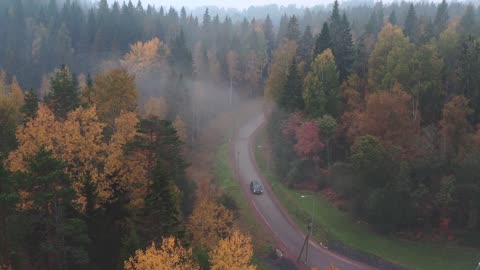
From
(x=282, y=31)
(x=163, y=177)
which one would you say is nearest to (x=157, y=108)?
(x=163, y=177)

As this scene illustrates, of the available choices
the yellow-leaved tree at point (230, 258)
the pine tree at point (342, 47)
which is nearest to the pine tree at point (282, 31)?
the pine tree at point (342, 47)

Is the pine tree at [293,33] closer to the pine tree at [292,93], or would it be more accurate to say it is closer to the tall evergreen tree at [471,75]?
the pine tree at [292,93]

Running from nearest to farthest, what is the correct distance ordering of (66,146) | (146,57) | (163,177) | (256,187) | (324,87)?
(163,177) → (66,146) → (256,187) → (324,87) → (146,57)

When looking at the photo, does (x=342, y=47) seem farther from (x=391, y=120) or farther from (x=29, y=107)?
(x=29, y=107)

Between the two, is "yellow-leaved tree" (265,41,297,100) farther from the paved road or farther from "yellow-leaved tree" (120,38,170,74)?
"yellow-leaved tree" (120,38,170,74)

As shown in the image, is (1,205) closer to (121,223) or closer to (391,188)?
(121,223)

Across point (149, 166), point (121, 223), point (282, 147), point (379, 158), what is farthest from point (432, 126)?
point (121, 223)
